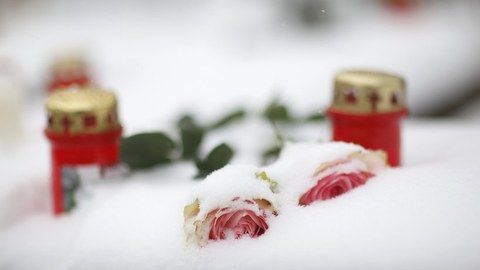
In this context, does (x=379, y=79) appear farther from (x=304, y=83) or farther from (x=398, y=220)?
(x=304, y=83)

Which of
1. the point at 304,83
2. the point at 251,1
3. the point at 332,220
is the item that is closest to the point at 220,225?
the point at 332,220

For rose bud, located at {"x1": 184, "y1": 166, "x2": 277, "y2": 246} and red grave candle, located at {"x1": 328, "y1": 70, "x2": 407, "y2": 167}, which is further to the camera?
red grave candle, located at {"x1": 328, "y1": 70, "x2": 407, "y2": 167}

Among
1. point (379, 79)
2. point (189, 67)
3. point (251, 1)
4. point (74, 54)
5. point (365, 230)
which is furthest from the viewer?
point (251, 1)

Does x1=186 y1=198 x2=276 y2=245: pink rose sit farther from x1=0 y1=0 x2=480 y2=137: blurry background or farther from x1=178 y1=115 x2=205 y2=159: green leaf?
x1=0 y1=0 x2=480 y2=137: blurry background

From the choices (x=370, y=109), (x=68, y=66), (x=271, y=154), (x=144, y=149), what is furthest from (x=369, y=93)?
(x=68, y=66)

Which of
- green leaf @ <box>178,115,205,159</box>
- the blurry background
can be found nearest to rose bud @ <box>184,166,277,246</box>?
green leaf @ <box>178,115,205,159</box>
